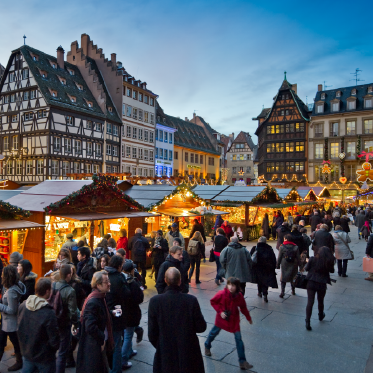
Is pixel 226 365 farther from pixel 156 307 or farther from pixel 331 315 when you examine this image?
pixel 331 315

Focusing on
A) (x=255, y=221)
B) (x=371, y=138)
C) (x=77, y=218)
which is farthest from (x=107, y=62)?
(x=77, y=218)

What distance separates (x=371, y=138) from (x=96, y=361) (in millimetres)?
46177

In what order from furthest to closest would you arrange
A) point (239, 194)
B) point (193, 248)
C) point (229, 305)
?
point (239, 194)
point (193, 248)
point (229, 305)

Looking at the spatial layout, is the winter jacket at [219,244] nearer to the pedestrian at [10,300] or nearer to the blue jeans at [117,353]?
the blue jeans at [117,353]

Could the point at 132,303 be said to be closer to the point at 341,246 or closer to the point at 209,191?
the point at 341,246

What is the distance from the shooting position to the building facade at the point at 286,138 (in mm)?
46094

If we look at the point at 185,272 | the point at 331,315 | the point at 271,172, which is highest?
the point at 271,172

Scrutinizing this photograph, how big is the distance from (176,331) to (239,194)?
16.2 meters

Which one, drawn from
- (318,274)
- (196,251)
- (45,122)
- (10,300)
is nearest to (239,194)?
(196,251)

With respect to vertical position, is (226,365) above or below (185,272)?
below

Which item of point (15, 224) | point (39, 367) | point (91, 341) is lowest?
point (39, 367)

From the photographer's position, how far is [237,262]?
7.41 meters

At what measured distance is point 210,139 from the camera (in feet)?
210

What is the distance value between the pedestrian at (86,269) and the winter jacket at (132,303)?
1.07 metres
